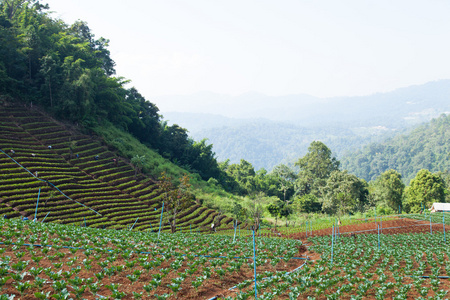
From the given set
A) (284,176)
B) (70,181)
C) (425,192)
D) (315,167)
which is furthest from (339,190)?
(284,176)

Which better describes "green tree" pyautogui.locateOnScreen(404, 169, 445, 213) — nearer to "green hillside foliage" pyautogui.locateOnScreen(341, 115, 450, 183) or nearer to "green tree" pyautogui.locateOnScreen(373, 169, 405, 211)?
"green tree" pyautogui.locateOnScreen(373, 169, 405, 211)

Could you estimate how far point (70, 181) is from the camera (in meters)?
32.8

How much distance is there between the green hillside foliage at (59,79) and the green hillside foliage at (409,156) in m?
128

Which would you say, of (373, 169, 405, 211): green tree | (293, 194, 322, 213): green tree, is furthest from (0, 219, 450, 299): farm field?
(373, 169, 405, 211): green tree

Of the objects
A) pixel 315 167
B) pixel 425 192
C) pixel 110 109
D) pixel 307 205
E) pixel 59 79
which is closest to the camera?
pixel 59 79

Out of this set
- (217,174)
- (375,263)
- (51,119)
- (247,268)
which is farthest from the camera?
(217,174)

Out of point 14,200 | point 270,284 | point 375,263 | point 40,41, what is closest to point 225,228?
point 14,200

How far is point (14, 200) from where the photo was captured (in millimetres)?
26578

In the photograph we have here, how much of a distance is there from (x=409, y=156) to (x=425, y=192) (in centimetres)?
13463

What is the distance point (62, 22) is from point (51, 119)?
27723mm

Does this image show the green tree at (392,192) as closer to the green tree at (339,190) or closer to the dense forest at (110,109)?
the dense forest at (110,109)

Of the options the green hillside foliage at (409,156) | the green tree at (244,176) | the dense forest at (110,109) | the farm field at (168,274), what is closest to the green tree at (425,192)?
the dense forest at (110,109)

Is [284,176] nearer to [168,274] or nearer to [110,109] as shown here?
[110,109]

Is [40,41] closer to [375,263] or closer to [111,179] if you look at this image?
[111,179]
